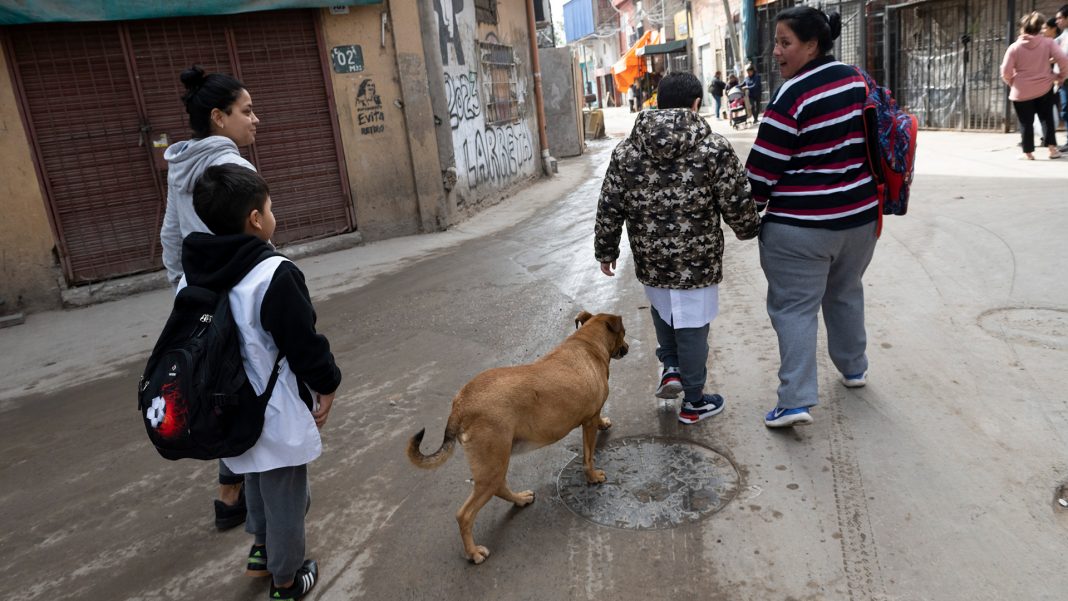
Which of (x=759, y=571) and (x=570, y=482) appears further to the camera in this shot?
(x=570, y=482)

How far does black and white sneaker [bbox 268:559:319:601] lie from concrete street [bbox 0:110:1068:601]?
0.19 ft

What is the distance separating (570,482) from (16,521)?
274 centimetres

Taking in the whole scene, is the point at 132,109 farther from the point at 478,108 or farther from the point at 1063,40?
the point at 1063,40

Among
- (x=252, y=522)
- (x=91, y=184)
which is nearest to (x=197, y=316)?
Answer: (x=252, y=522)

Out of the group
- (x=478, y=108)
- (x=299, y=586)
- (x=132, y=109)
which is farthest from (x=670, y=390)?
(x=478, y=108)

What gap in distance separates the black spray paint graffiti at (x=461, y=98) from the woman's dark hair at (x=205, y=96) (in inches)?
284

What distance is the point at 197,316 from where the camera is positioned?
228cm

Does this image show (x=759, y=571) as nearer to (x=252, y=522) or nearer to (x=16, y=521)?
(x=252, y=522)

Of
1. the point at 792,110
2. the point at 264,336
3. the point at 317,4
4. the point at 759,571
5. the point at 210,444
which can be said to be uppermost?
the point at 317,4

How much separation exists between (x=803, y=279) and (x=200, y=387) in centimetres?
263

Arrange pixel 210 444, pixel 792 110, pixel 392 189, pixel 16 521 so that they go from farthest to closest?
pixel 392 189
pixel 16 521
pixel 792 110
pixel 210 444

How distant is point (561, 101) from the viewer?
18.4 m

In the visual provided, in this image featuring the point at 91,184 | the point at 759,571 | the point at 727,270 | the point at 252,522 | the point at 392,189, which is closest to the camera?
the point at 759,571

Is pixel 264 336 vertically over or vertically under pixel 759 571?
over
